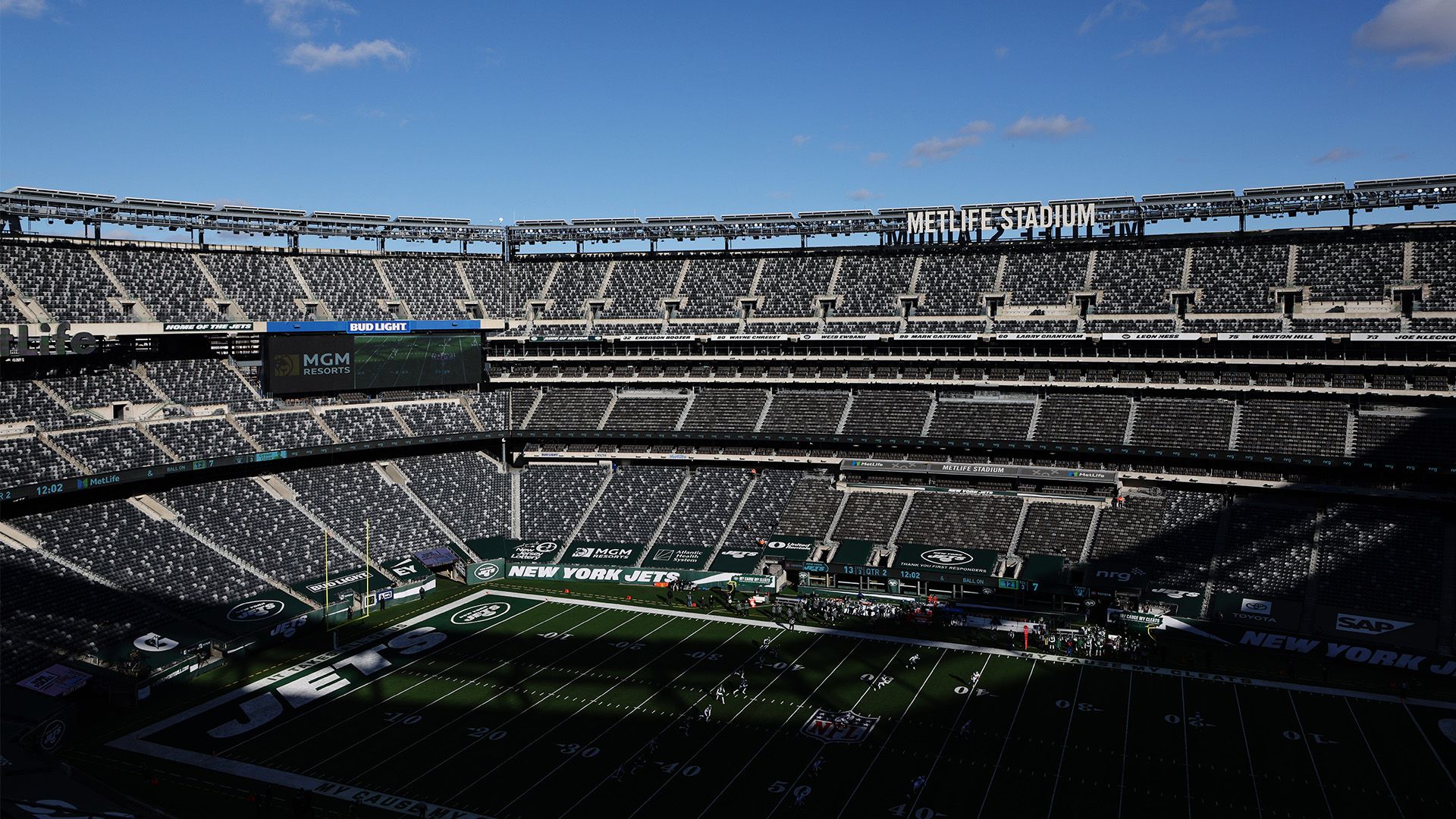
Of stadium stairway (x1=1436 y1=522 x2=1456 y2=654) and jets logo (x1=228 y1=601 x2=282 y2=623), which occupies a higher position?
stadium stairway (x1=1436 y1=522 x2=1456 y2=654)

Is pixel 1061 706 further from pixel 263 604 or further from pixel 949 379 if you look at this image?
pixel 263 604

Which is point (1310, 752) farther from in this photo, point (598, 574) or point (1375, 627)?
point (598, 574)

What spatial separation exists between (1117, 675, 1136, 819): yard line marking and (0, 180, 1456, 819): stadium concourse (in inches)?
11.8

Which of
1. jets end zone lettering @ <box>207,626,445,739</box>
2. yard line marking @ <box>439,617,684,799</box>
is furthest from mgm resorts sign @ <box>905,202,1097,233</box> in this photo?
jets end zone lettering @ <box>207,626,445,739</box>

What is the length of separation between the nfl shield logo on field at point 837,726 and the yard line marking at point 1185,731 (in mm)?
10159

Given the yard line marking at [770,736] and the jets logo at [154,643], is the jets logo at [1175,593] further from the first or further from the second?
the jets logo at [154,643]

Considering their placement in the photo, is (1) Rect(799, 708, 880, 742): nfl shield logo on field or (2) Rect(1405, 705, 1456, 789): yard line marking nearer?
(2) Rect(1405, 705, 1456, 789): yard line marking

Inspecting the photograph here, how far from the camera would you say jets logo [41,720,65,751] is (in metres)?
34.8

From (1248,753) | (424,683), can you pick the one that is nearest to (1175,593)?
(1248,753)

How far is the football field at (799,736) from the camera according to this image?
103 feet

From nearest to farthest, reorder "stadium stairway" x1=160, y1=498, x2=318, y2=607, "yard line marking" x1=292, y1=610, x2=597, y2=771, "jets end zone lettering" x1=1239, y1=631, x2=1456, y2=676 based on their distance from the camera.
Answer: "yard line marking" x1=292, y1=610, x2=597, y2=771
"jets end zone lettering" x1=1239, y1=631, x2=1456, y2=676
"stadium stairway" x1=160, y1=498, x2=318, y2=607

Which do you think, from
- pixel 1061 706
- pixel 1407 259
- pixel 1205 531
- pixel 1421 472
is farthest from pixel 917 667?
pixel 1407 259

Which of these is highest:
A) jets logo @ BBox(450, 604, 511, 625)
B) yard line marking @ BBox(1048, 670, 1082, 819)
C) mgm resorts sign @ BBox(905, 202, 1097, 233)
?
mgm resorts sign @ BBox(905, 202, 1097, 233)

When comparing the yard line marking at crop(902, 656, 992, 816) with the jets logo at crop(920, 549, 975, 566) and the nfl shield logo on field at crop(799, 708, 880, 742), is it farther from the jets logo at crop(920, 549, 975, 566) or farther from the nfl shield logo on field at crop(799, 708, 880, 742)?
the jets logo at crop(920, 549, 975, 566)
